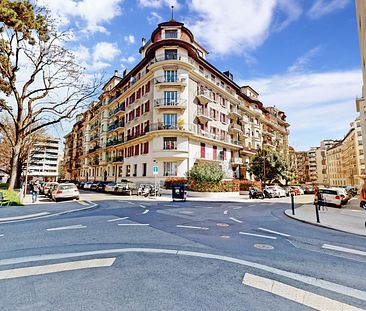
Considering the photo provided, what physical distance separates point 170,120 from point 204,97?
656 centimetres

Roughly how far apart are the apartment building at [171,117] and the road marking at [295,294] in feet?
59.5

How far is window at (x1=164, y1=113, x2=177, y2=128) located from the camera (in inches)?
1168

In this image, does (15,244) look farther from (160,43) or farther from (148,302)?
(160,43)

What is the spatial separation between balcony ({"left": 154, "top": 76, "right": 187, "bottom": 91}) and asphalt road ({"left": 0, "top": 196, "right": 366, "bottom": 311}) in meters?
25.0

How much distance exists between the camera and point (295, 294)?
3512 mm

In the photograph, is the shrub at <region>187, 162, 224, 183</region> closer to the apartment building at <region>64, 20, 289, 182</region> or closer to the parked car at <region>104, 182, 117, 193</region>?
the apartment building at <region>64, 20, 289, 182</region>

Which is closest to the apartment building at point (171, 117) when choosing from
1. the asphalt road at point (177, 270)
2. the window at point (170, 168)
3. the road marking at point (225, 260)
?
the window at point (170, 168)

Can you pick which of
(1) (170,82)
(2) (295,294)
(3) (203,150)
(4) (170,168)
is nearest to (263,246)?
(2) (295,294)

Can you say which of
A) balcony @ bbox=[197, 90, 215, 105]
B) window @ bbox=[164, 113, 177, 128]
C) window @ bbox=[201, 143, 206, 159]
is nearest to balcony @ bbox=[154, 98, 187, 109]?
window @ bbox=[164, 113, 177, 128]

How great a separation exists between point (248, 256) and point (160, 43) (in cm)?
3085

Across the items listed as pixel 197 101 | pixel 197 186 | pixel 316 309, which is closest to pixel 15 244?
pixel 316 309

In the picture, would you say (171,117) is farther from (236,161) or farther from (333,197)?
(333,197)

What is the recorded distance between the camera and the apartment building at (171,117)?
96.0 feet

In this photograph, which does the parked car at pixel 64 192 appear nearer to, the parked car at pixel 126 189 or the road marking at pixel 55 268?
the parked car at pixel 126 189
